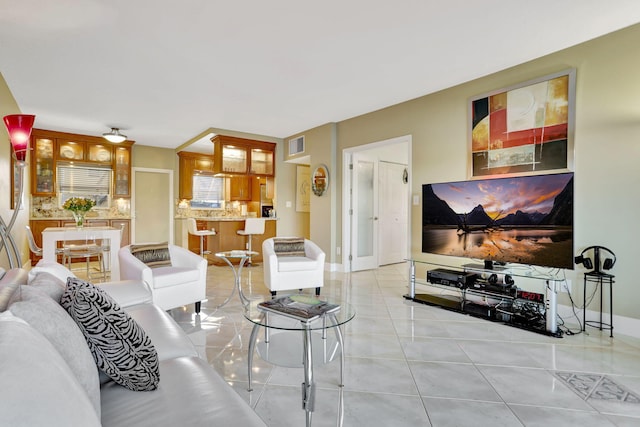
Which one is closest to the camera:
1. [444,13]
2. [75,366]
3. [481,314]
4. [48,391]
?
[48,391]

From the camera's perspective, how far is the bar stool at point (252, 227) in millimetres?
6082


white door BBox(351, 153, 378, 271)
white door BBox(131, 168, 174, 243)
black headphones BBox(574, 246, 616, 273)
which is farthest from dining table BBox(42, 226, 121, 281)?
black headphones BBox(574, 246, 616, 273)

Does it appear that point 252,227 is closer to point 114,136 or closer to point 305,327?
point 114,136

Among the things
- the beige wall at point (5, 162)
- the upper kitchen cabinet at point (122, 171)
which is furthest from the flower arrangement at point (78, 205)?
the upper kitchen cabinet at point (122, 171)

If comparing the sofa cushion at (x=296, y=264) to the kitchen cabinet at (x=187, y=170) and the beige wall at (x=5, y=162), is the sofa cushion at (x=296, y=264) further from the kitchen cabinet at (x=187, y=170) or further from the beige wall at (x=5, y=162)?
the kitchen cabinet at (x=187, y=170)

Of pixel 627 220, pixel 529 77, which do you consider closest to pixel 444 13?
pixel 529 77

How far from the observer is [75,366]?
3.10ft

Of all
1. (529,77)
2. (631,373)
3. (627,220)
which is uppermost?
(529,77)

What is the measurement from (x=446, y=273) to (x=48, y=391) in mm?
3643

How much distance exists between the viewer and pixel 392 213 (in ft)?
21.8

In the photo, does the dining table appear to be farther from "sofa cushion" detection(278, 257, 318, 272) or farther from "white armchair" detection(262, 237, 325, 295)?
"sofa cushion" detection(278, 257, 318, 272)

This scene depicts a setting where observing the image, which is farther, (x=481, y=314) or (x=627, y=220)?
(x=481, y=314)

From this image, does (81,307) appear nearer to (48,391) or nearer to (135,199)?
(48,391)

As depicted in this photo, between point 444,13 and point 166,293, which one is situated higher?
point 444,13
